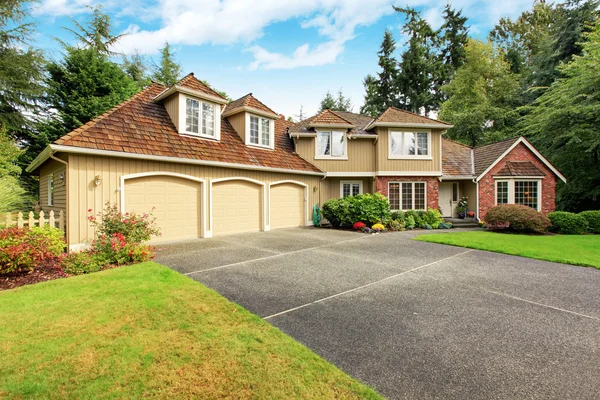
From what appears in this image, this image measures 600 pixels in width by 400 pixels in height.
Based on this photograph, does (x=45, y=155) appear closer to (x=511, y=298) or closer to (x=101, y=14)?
(x=511, y=298)

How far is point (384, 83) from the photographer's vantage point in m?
32.1

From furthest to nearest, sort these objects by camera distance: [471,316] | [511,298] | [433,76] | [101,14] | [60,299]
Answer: [433,76], [101,14], [511,298], [60,299], [471,316]

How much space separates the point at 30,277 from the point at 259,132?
32.1 ft

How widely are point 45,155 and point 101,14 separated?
1841 centimetres

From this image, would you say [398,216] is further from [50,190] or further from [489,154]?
[50,190]

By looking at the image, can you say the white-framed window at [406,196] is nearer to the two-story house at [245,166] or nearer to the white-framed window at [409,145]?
the two-story house at [245,166]

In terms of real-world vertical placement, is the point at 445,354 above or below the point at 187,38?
below

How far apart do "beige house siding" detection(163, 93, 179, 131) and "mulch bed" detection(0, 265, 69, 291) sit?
637cm

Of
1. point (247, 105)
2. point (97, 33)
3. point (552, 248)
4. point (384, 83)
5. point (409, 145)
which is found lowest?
point (552, 248)

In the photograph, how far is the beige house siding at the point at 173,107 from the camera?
34.2 ft

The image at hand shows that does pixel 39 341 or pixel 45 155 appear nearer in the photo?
pixel 39 341

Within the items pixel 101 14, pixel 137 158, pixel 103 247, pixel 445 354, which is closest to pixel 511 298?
pixel 445 354

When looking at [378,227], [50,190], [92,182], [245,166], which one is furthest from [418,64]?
[50,190]

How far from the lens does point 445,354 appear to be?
296 centimetres
